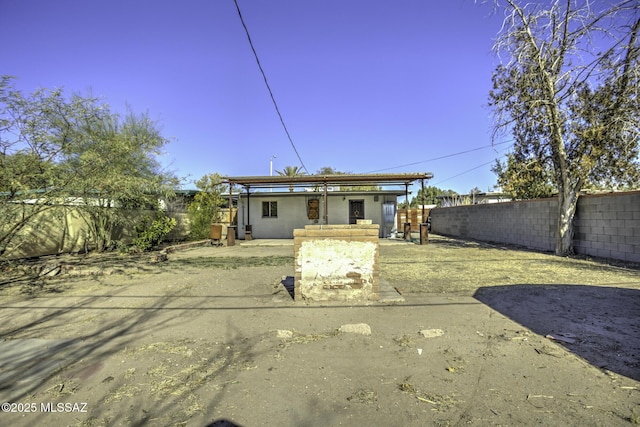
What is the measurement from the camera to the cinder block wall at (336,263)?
17.3ft

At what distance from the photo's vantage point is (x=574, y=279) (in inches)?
278

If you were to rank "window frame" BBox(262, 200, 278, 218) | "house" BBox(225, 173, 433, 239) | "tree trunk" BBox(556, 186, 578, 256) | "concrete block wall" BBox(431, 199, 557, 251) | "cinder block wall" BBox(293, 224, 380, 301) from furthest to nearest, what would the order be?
1. "window frame" BBox(262, 200, 278, 218)
2. "house" BBox(225, 173, 433, 239)
3. "concrete block wall" BBox(431, 199, 557, 251)
4. "tree trunk" BBox(556, 186, 578, 256)
5. "cinder block wall" BBox(293, 224, 380, 301)

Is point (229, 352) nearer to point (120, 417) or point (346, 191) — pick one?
point (120, 417)

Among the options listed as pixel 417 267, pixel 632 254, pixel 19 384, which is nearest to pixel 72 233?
pixel 19 384

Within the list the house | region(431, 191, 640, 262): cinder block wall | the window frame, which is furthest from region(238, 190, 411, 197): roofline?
region(431, 191, 640, 262): cinder block wall

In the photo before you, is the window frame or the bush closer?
the bush

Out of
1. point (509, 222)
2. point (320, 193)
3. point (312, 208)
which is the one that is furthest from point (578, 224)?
point (312, 208)

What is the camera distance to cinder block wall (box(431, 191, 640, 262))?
9118 millimetres

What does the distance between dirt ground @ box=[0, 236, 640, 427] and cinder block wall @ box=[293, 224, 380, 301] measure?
29 cm

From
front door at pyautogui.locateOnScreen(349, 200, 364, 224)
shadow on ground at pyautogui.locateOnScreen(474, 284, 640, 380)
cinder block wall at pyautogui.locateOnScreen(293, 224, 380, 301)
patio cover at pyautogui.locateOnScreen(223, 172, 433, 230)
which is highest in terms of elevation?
patio cover at pyautogui.locateOnScreen(223, 172, 433, 230)

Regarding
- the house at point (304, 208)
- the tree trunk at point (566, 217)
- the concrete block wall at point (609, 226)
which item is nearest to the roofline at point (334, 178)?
the house at point (304, 208)

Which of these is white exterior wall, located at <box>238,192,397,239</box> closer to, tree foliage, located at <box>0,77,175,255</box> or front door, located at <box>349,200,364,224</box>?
front door, located at <box>349,200,364,224</box>

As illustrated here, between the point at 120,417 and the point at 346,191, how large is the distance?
17.7 metres

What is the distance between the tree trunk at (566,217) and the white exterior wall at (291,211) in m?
9.77
